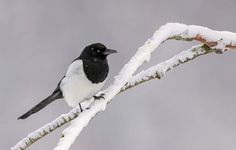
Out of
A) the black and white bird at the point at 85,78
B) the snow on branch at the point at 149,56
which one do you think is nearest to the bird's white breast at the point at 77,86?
the black and white bird at the point at 85,78

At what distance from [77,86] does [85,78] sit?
3 centimetres

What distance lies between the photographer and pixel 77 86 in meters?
1.97

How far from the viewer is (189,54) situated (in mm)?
760

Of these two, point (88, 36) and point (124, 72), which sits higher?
point (88, 36)

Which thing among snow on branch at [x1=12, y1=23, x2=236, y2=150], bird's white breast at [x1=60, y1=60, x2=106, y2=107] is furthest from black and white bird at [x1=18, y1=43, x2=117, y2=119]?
snow on branch at [x1=12, y1=23, x2=236, y2=150]

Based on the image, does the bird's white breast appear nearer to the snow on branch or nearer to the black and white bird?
the black and white bird

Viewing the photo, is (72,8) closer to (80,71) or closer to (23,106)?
(23,106)

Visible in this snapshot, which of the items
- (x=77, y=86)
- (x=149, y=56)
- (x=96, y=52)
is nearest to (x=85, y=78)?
(x=77, y=86)

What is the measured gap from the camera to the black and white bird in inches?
76.0

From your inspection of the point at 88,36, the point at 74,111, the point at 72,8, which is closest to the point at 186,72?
the point at 88,36

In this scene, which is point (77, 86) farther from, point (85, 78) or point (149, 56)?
point (149, 56)

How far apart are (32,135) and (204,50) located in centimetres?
21

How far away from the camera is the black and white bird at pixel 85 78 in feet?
6.34

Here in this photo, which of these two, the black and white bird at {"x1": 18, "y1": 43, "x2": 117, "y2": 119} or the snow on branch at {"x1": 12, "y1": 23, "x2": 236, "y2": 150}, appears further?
the black and white bird at {"x1": 18, "y1": 43, "x2": 117, "y2": 119}
